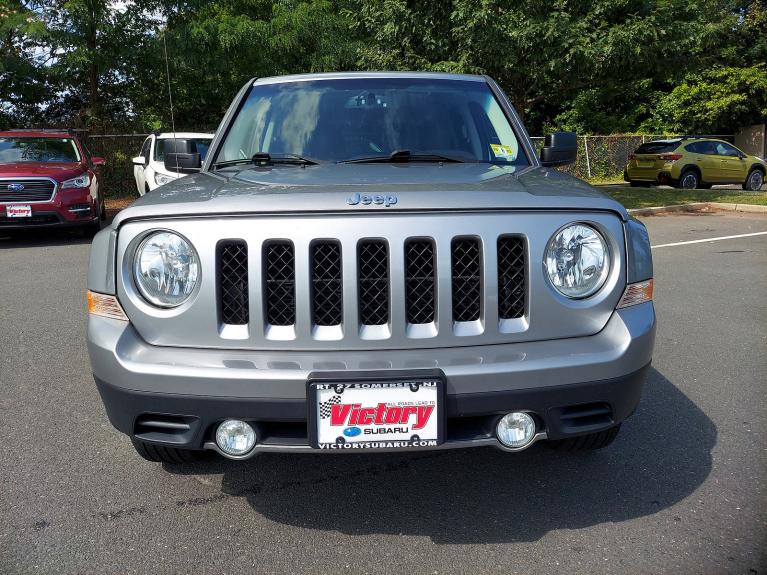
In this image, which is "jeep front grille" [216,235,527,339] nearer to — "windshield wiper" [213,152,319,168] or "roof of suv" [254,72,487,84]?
"windshield wiper" [213,152,319,168]

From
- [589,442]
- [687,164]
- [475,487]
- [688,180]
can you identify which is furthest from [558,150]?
[688,180]

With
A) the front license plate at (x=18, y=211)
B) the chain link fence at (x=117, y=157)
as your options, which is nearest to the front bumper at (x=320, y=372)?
the front license plate at (x=18, y=211)

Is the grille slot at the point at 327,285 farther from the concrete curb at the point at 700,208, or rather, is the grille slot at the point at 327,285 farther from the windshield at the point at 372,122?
the concrete curb at the point at 700,208

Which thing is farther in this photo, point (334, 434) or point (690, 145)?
point (690, 145)

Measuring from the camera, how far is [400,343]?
226cm

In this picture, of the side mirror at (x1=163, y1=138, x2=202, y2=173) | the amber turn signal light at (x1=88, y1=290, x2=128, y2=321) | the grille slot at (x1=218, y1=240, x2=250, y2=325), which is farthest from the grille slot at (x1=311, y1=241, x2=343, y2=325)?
the side mirror at (x1=163, y1=138, x2=202, y2=173)

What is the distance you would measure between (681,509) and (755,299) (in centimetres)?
447

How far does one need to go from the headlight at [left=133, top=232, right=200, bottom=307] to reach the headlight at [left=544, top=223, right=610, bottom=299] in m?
1.19

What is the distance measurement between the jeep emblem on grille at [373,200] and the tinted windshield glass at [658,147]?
2045 centimetres

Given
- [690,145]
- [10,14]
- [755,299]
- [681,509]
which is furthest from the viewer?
[690,145]

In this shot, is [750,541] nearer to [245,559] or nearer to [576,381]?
[576,381]

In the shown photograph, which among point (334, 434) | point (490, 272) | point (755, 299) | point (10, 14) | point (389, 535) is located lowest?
point (755, 299)

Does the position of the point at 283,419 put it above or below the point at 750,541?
above

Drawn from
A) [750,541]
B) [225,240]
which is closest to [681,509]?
[750,541]
